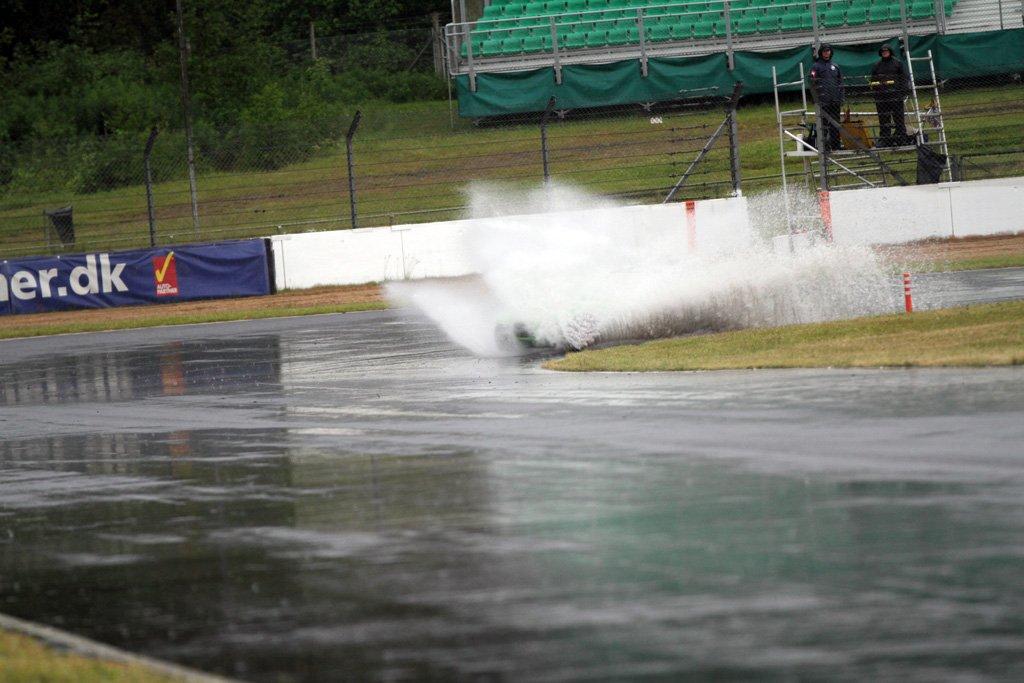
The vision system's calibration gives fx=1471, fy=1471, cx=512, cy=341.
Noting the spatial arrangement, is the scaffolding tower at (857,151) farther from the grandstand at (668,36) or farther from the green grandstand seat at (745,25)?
the green grandstand seat at (745,25)

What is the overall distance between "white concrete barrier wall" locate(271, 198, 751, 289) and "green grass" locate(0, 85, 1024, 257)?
6.61ft

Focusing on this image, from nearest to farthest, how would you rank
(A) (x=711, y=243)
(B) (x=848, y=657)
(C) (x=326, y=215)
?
1. (B) (x=848, y=657)
2. (A) (x=711, y=243)
3. (C) (x=326, y=215)

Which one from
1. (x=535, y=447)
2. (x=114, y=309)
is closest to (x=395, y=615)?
(x=535, y=447)

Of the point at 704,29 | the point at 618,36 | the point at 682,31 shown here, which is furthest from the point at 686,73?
the point at 618,36

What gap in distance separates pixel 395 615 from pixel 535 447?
4695 millimetres

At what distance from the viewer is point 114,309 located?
1267 inches

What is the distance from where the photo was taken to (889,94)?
101 ft

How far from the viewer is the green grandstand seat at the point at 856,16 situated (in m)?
40.4

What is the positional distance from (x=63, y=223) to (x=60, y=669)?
29577 millimetres

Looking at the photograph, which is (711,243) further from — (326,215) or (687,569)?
(687,569)

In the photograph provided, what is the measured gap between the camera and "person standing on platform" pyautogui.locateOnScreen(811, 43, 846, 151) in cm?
2922

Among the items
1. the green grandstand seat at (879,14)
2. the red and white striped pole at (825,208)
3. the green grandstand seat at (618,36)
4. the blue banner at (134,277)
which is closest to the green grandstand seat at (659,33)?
the green grandstand seat at (618,36)

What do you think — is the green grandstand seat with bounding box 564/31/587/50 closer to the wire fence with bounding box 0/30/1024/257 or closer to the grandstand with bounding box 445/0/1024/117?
the grandstand with bounding box 445/0/1024/117

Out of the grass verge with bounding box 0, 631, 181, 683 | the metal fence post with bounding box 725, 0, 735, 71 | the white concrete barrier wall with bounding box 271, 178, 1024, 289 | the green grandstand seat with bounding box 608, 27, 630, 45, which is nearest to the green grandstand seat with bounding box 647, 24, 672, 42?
the green grandstand seat with bounding box 608, 27, 630, 45
